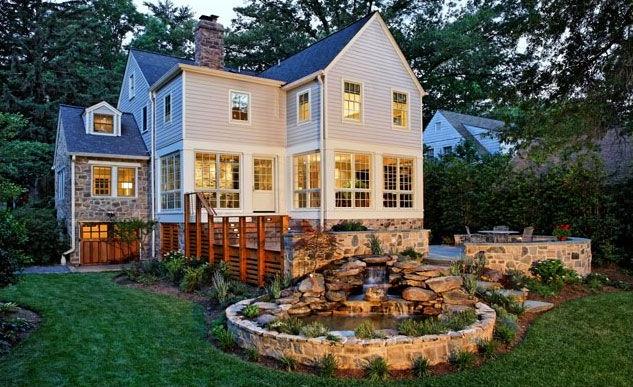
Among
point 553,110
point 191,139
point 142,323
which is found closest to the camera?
point 142,323

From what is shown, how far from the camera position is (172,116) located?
1351 centimetres

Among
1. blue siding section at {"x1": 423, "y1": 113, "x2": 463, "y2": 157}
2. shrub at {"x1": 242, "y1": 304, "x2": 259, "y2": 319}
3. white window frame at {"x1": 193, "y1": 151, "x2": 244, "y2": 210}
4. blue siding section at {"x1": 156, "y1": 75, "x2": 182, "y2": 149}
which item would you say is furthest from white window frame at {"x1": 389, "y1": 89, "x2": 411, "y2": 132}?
blue siding section at {"x1": 423, "y1": 113, "x2": 463, "y2": 157}

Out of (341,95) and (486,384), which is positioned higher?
(341,95)

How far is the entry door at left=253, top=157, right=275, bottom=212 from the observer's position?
13945 mm

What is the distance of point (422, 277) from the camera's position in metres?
8.32

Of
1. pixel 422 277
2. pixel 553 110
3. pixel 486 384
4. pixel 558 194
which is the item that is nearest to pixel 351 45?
pixel 553 110

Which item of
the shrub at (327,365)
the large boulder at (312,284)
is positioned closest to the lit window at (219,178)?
the large boulder at (312,284)

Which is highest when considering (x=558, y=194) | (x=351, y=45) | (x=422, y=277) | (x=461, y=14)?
(x=461, y=14)

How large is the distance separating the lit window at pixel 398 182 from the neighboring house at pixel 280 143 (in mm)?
33

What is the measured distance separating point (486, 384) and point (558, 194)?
8.50 meters

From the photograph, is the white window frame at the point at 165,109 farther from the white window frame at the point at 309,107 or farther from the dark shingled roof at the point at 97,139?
the white window frame at the point at 309,107

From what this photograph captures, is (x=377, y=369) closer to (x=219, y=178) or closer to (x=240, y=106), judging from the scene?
(x=219, y=178)

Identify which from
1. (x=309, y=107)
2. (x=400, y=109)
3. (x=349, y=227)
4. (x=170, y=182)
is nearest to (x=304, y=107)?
(x=309, y=107)

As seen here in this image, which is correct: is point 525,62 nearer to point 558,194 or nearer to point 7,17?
point 558,194
